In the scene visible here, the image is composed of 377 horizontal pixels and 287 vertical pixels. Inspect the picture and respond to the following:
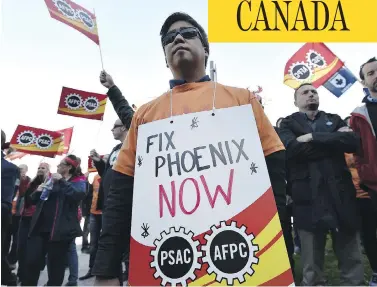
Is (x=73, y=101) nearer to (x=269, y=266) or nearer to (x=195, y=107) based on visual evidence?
(x=195, y=107)

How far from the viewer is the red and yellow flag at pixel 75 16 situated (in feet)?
15.2

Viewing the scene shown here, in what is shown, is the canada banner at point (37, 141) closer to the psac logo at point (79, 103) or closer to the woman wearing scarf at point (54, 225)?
the psac logo at point (79, 103)

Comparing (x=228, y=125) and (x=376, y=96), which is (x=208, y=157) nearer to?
(x=228, y=125)

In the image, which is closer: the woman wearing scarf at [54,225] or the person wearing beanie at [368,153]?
the person wearing beanie at [368,153]

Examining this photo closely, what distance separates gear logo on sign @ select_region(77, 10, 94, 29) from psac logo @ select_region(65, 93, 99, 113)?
52.3 inches

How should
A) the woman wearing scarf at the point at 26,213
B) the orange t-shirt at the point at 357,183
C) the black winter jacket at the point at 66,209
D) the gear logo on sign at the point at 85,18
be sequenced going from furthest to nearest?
the woman wearing scarf at the point at 26,213
the gear logo on sign at the point at 85,18
the black winter jacket at the point at 66,209
the orange t-shirt at the point at 357,183

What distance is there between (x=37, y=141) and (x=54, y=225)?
2.59m

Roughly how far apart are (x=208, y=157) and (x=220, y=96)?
322 millimetres

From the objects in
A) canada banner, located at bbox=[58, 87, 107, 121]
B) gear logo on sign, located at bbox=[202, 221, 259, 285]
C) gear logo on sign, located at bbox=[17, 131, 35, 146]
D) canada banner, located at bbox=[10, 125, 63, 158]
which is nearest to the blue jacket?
canada banner, located at bbox=[58, 87, 107, 121]

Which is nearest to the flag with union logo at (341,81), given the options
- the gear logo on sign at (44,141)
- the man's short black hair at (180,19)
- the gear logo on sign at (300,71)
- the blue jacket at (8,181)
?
the gear logo on sign at (300,71)

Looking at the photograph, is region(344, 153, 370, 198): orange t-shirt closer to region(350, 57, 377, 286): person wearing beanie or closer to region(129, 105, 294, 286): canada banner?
region(350, 57, 377, 286): person wearing beanie

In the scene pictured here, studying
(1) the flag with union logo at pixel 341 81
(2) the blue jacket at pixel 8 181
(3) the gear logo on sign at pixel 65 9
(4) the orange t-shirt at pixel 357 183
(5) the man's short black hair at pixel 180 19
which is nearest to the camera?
(5) the man's short black hair at pixel 180 19

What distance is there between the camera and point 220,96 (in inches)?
66.2

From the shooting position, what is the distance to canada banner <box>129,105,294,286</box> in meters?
1.35
